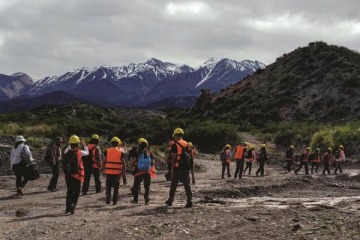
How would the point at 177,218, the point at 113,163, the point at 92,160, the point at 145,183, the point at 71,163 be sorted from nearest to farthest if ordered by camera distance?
1. the point at 177,218
2. the point at 71,163
3. the point at 113,163
4. the point at 145,183
5. the point at 92,160

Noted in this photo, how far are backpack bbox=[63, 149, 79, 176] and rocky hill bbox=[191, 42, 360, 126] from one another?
45.0 metres

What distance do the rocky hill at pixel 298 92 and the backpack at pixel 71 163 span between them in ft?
148

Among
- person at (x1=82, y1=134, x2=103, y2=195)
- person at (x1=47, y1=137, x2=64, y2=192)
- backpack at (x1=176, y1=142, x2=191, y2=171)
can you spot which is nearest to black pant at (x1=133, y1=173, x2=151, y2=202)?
backpack at (x1=176, y1=142, x2=191, y2=171)

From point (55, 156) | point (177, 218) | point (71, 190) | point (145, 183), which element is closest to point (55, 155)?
point (55, 156)

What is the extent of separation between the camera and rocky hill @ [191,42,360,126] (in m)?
57.0

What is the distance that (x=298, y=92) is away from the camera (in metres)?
63.9

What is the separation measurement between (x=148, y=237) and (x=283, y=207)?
4.94 m

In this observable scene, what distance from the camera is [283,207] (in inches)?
518

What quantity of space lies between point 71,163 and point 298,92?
55601mm

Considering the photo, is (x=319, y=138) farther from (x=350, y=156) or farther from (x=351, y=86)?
(x=351, y=86)

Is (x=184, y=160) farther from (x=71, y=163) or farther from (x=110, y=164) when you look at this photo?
(x=71, y=163)

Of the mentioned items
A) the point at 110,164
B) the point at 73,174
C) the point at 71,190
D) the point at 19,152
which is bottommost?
the point at 71,190

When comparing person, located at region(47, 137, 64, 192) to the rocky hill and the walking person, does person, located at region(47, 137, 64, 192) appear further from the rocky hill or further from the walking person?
the rocky hill

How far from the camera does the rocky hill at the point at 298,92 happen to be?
57000 mm
